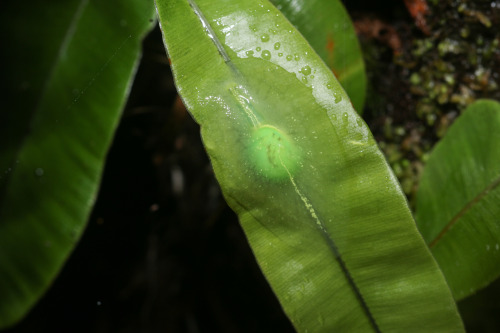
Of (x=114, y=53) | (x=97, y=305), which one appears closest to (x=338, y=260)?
(x=114, y=53)

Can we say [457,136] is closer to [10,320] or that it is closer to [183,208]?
[183,208]

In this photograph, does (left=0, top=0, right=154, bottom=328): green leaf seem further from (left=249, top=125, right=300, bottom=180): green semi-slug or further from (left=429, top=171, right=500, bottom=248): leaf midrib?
(left=429, top=171, right=500, bottom=248): leaf midrib

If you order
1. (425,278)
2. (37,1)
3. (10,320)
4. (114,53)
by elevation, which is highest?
(37,1)

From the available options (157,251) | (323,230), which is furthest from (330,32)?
(157,251)

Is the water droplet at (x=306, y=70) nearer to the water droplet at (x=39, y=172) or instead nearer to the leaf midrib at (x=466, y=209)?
the leaf midrib at (x=466, y=209)

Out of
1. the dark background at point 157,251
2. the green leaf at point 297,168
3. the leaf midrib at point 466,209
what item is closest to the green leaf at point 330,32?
the green leaf at point 297,168
